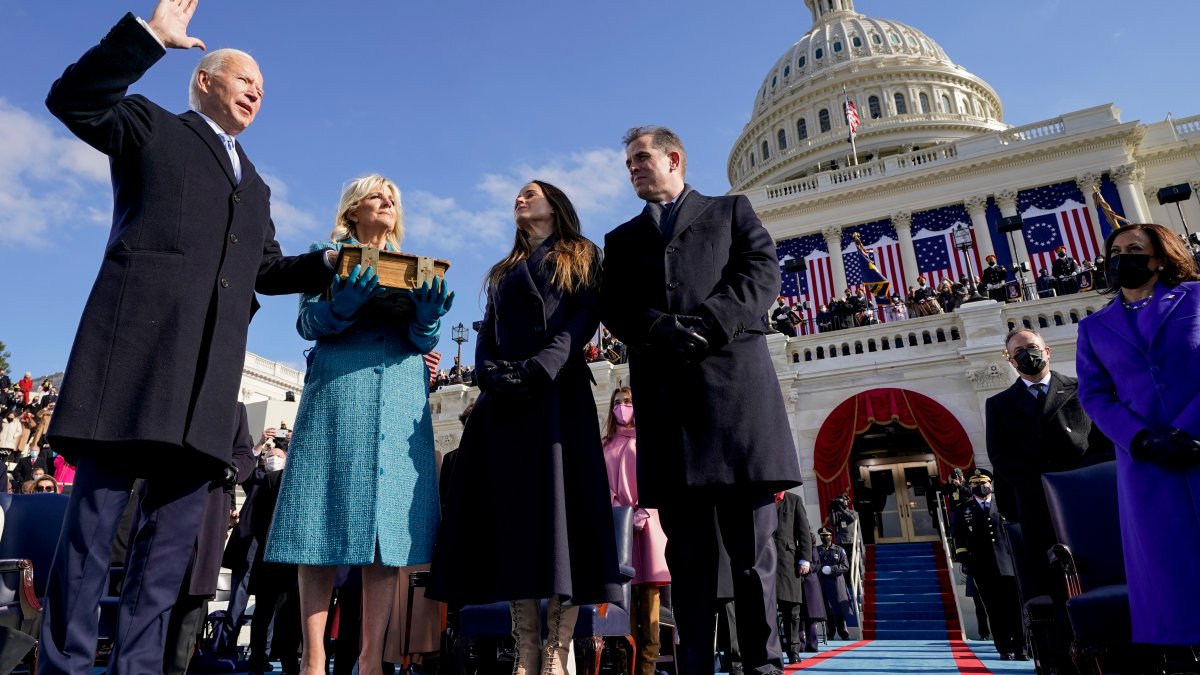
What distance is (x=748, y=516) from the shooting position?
2.61 m

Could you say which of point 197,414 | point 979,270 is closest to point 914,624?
point 197,414

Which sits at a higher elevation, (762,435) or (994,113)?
(994,113)

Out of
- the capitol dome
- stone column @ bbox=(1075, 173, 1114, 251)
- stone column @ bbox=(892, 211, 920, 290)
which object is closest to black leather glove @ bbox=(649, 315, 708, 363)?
stone column @ bbox=(892, 211, 920, 290)

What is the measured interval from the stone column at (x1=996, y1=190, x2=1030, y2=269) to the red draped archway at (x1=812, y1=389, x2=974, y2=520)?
48.8 feet

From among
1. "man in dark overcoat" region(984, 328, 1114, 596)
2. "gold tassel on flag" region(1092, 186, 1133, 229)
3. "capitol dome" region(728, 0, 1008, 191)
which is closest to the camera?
"man in dark overcoat" region(984, 328, 1114, 596)

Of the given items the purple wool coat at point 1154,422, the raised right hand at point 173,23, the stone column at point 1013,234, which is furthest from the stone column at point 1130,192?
the raised right hand at point 173,23

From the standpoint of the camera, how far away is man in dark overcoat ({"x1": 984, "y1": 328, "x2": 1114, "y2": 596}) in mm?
4277

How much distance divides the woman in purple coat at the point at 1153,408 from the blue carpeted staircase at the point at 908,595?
8444mm

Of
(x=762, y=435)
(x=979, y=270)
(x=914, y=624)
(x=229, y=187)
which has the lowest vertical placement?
(x=914, y=624)

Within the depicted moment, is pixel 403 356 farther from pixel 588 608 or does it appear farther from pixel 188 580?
pixel 188 580

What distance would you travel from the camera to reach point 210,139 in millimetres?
2408

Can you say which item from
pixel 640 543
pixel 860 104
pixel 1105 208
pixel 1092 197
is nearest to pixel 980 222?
pixel 1092 197

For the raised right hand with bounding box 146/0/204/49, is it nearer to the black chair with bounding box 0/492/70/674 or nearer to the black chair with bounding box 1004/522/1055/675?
the black chair with bounding box 0/492/70/674

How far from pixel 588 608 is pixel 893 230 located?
101 ft
